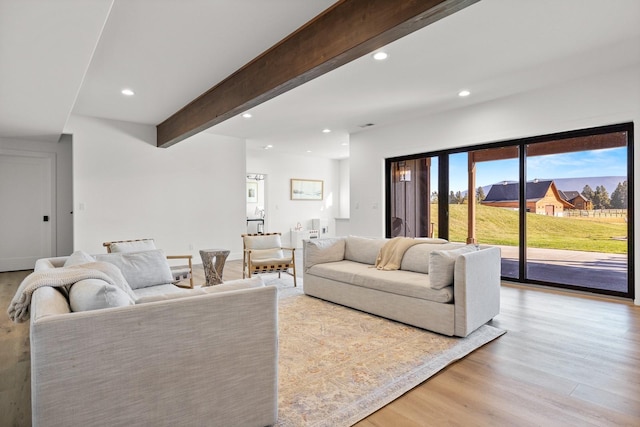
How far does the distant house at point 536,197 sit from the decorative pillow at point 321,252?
255 cm

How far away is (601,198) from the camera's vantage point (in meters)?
4.26

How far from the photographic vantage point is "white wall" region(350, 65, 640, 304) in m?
3.89

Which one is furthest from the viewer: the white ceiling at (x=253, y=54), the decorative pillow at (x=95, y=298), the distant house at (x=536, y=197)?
the distant house at (x=536, y=197)

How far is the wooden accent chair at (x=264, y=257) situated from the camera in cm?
472

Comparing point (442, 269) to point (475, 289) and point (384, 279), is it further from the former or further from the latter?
point (384, 279)

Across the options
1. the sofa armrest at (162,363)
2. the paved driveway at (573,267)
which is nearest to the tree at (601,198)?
the paved driveway at (573,267)

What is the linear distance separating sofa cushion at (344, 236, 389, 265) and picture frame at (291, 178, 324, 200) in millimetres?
5271

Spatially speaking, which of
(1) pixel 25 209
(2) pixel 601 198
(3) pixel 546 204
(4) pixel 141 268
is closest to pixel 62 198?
(1) pixel 25 209

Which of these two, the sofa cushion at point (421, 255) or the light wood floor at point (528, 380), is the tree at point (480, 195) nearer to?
the sofa cushion at point (421, 255)

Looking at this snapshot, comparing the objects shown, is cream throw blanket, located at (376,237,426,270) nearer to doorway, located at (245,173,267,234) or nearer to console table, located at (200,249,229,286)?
console table, located at (200,249,229,286)

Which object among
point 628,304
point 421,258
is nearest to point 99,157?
point 421,258

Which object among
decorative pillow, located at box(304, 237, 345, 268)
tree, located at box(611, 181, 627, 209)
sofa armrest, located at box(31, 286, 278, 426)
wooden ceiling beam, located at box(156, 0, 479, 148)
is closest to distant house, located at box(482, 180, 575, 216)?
tree, located at box(611, 181, 627, 209)

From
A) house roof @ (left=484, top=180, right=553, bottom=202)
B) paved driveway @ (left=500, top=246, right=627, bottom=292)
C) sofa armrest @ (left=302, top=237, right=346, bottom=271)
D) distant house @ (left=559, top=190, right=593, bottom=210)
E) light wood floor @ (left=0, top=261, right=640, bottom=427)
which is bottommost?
light wood floor @ (left=0, top=261, right=640, bottom=427)

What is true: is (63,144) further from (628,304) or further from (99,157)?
(628,304)
